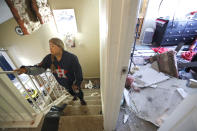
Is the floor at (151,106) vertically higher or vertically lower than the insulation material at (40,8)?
lower

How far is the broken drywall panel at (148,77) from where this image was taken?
2.09 m

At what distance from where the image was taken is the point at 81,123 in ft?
4.19

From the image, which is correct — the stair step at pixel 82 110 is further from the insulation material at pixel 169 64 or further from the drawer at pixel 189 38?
the drawer at pixel 189 38

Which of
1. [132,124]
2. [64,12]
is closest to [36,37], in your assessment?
[64,12]

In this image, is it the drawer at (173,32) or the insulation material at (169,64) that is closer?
the insulation material at (169,64)

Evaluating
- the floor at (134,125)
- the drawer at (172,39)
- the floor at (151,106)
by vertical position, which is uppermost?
the drawer at (172,39)

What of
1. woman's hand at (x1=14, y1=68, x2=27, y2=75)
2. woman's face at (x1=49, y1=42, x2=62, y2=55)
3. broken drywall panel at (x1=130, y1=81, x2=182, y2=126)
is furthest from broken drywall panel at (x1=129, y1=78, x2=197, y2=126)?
woman's hand at (x1=14, y1=68, x2=27, y2=75)

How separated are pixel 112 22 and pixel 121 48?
0.51ft

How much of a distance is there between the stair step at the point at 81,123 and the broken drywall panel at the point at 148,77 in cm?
126

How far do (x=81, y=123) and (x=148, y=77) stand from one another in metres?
1.85

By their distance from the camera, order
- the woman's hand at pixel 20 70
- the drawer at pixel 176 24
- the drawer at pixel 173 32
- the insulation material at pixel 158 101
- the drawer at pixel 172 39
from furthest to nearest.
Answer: the drawer at pixel 172 39 < the drawer at pixel 173 32 < the drawer at pixel 176 24 < the insulation material at pixel 158 101 < the woman's hand at pixel 20 70

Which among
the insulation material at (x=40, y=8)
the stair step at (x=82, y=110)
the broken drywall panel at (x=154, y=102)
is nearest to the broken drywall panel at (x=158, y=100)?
the broken drywall panel at (x=154, y=102)

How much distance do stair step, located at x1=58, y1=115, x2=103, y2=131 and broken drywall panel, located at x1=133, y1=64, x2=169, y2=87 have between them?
126cm

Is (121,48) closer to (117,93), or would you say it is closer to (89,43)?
(117,93)
